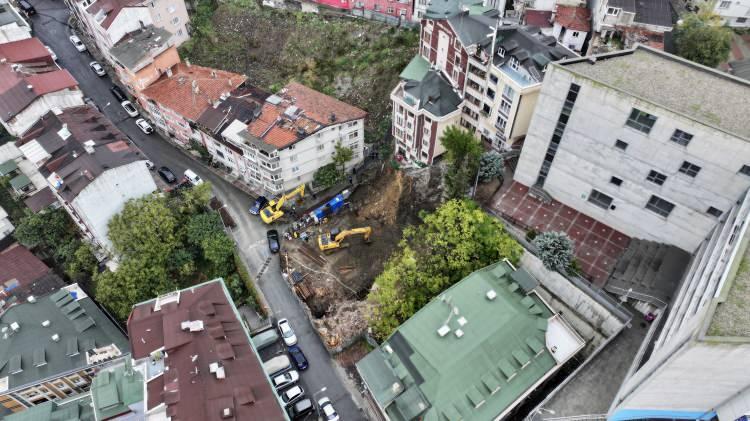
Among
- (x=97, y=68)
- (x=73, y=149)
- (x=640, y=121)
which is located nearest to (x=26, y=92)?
(x=73, y=149)

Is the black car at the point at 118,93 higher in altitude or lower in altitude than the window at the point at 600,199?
lower

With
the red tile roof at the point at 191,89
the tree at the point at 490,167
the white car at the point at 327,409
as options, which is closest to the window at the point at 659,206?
the tree at the point at 490,167

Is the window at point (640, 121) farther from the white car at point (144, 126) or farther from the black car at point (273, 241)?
the white car at point (144, 126)

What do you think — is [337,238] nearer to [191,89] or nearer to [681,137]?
[191,89]

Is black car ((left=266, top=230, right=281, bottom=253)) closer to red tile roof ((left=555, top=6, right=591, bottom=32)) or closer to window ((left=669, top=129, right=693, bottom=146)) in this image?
window ((left=669, top=129, right=693, bottom=146))

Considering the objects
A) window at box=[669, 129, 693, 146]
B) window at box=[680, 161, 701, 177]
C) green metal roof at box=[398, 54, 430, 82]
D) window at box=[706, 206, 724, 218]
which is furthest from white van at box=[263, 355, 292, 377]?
window at box=[706, 206, 724, 218]

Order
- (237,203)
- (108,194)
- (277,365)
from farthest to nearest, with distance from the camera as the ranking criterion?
(237,203)
(108,194)
(277,365)
